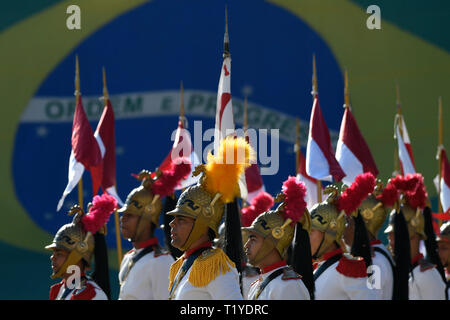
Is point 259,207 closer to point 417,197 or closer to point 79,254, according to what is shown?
point 417,197

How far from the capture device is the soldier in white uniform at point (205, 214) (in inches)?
205

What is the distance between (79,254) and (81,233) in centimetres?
20

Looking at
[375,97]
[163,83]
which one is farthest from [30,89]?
[375,97]

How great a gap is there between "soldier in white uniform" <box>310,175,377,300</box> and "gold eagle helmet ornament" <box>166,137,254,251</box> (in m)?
1.25

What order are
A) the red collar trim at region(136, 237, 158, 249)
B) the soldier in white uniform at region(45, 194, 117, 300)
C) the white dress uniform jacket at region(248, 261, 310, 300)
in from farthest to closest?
1. the red collar trim at region(136, 237, 158, 249)
2. the soldier in white uniform at region(45, 194, 117, 300)
3. the white dress uniform jacket at region(248, 261, 310, 300)

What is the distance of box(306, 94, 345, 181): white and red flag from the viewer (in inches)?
360

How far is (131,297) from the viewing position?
7.35 m

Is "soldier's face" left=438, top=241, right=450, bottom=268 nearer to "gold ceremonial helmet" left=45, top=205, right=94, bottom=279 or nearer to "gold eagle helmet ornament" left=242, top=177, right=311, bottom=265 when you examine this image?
"gold eagle helmet ornament" left=242, top=177, right=311, bottom=265

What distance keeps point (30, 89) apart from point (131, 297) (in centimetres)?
653

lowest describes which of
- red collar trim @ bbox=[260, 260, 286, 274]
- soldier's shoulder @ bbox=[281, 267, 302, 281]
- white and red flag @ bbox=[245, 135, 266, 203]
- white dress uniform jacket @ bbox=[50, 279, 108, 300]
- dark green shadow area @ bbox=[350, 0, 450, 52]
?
white dress uniform jacket @ bbox=[50, 279, 108, 300]

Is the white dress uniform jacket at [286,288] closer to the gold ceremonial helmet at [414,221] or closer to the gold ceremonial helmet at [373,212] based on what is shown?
the gold ceremonial helmet at [373,212]

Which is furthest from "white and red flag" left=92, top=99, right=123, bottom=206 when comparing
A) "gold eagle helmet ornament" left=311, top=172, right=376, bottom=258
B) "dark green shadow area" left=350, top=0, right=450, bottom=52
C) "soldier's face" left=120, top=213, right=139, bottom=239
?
"dark green shadow area" left=350, top=0, right=450, bottom=52

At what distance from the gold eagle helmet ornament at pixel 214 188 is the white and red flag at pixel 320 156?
3702 millimetres

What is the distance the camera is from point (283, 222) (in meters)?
5.81
